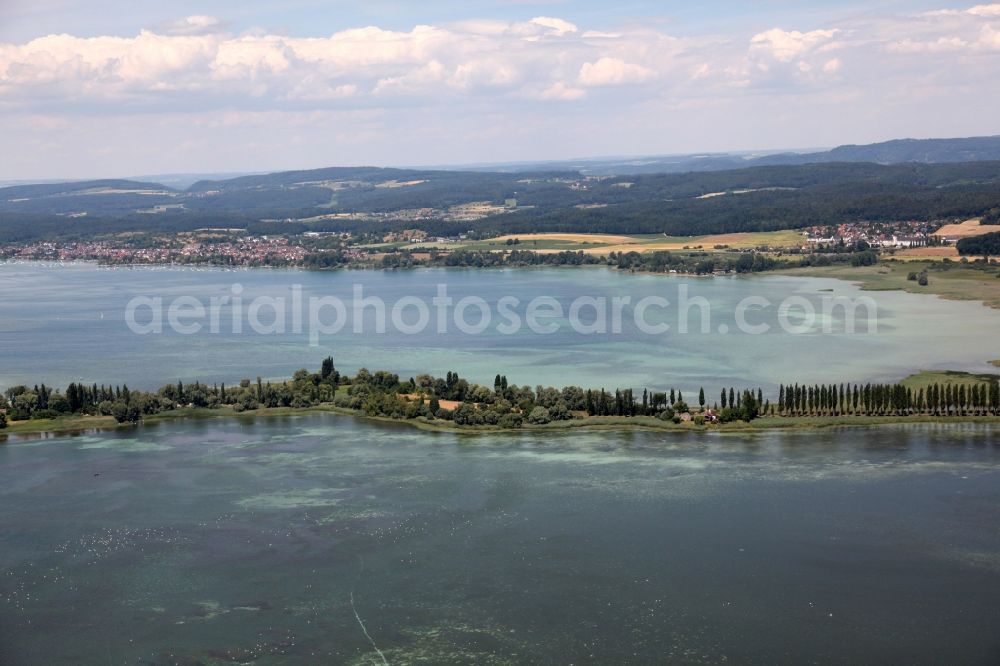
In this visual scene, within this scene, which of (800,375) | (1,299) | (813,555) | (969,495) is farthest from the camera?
(1,299)

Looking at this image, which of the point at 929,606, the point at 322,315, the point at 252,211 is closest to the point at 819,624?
the point at 929,606

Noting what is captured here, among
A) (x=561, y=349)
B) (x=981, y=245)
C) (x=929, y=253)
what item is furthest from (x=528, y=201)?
(x=561, y=349)

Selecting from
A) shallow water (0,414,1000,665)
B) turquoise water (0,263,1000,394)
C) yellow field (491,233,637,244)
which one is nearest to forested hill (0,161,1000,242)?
yellow field (491,233,637,244)

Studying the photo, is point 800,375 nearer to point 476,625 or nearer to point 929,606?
point 929,606

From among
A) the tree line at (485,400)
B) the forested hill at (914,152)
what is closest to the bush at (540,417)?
the tree line at (485,400)

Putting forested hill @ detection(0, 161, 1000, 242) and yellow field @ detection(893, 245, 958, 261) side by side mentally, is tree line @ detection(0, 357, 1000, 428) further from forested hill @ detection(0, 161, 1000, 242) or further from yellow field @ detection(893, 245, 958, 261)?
forested hill @ detection(0, 161, 1000, 242)

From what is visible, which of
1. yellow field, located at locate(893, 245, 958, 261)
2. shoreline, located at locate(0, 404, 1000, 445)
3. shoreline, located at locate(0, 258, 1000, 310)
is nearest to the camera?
shoreline, located at locate(0, 404, 1000, 445)
